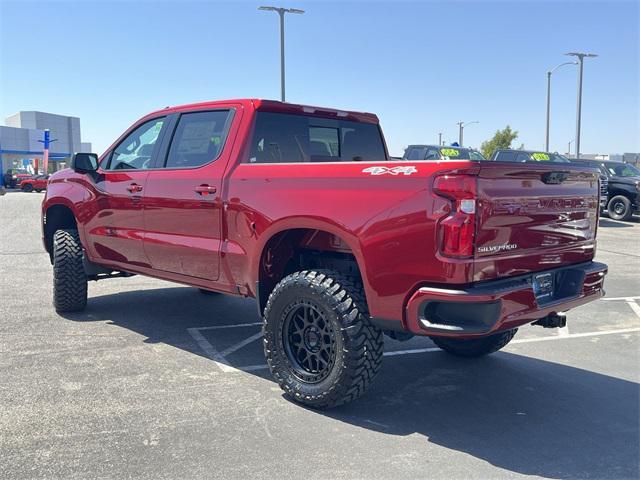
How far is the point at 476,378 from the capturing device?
4.61m

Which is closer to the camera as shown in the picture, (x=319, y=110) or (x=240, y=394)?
(x=240, y=394)

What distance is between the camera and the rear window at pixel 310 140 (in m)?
4.65

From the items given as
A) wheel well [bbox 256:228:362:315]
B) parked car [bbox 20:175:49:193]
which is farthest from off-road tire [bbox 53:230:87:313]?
parked car [bbox 20:175:49:193]

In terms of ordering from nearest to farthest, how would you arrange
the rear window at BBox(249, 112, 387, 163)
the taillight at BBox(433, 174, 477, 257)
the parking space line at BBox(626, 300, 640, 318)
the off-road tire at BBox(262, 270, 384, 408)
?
1. the taillight at BBox(433, 174, 477, 257)
2. the off-road tire at BBox(262, 270, 384, 408)
3. the rear window at BBox(249, 112, 387, 163)
4. the parking space line at BBox(626, 300, 640, 318)

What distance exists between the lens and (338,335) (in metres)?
3.65

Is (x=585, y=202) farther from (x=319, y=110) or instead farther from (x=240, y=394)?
(x=240, y=394)

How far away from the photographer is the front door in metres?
5.36

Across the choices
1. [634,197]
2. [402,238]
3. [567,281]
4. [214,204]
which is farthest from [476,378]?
[634,197]

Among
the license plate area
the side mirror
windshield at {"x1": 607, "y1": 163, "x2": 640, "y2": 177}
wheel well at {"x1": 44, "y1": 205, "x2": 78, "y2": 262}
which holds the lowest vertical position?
the license plate area

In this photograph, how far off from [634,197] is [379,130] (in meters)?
15.7

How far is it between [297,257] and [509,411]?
1.83 m

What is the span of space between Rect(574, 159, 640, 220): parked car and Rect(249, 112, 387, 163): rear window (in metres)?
14.9

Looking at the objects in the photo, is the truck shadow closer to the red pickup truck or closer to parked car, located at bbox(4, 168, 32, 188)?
the red pickup truck

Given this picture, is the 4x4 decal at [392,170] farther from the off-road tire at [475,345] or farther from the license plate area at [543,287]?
the off-road tire at [475,345]
